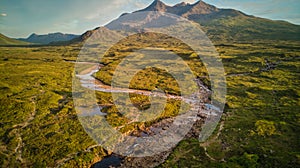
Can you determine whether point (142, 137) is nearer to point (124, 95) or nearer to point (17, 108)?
point (124, 95)

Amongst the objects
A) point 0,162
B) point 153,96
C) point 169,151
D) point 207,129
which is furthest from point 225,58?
point 0,162

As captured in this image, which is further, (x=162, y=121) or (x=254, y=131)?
(x=162, y=121)

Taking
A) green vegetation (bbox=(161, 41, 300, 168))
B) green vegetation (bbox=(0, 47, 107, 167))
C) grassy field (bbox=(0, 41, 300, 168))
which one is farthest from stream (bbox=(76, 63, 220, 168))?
green vegetation (bbox=(161, 41, 300, 168))

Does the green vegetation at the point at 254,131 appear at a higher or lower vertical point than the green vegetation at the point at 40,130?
lower

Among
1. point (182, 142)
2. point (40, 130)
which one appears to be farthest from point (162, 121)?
point (40, 130)

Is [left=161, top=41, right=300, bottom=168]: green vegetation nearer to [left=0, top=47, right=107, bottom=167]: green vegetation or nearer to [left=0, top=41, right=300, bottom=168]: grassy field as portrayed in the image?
[left=0, top=41, right=300, bottom=168]: grassy field

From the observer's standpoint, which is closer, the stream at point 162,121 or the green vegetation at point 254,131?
the green vegetation at point 254,131

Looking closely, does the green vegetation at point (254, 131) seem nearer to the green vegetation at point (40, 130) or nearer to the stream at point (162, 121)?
the stream at point (162, 121)

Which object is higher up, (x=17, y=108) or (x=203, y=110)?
(x=17, y=108)

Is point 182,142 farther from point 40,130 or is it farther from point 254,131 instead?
point 40,130

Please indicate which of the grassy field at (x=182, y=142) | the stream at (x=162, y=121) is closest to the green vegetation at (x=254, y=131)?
the grassy field at (x=182, y=142)

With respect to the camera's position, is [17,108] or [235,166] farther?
[17,108]
